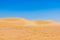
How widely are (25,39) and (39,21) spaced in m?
11.5

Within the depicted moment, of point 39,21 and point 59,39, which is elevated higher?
point 39,21

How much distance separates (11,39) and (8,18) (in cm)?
1181

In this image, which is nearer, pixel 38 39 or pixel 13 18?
pixel 38 39

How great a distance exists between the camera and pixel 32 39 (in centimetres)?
410

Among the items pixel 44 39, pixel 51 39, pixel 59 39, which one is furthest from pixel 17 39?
pixel 59 39

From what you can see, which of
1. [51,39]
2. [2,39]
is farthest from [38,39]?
[2,39]

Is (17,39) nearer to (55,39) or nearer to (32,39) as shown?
(32,39)

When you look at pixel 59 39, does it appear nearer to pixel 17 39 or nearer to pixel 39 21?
pixel 17 39

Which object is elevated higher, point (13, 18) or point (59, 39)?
point (13, 18)

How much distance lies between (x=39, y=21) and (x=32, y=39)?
11.5 m

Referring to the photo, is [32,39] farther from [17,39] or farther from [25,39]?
[17,39]

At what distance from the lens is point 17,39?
4.09 m

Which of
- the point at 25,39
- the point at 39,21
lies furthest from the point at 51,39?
the point at 39,21

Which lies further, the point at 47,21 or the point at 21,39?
the point at 47,21
